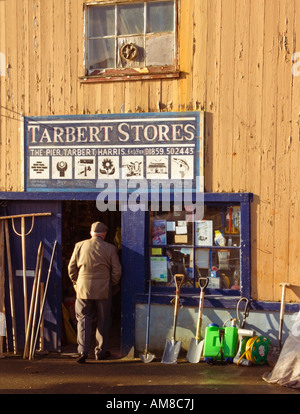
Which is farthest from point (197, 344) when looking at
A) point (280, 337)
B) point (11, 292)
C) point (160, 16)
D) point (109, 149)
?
point (160, 16)

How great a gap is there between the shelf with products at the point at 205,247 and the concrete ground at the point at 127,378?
118cm

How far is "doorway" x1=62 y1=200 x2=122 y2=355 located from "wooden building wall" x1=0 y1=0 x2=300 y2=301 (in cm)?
222

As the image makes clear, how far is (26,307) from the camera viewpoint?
943 cm

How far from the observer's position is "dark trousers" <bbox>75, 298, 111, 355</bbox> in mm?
8977

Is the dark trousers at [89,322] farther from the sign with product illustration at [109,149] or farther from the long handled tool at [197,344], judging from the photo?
the sign with product illustration at [109,149]

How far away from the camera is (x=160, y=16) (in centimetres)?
915

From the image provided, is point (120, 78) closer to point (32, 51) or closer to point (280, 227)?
point (32, 51)

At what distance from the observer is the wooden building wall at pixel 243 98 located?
28.3 ft

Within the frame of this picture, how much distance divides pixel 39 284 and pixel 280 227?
355 cm

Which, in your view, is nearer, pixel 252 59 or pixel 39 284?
pixel 252 59

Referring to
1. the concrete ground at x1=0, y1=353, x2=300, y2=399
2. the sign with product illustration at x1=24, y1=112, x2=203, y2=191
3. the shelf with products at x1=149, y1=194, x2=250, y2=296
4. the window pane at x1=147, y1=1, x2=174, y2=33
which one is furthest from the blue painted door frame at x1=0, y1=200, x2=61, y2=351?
the window pane at x1=147, y1=1, x2=174, y2=33

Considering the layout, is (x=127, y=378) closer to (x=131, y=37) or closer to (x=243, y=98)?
(x=243, y=98)

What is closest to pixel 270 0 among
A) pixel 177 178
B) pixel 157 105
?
pixel 157 105

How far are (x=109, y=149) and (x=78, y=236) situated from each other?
8.88ft
